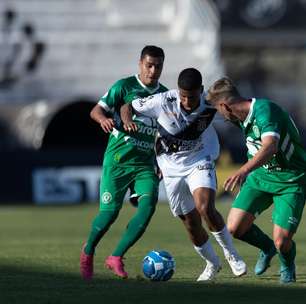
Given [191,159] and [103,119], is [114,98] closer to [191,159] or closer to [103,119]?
[103,119]

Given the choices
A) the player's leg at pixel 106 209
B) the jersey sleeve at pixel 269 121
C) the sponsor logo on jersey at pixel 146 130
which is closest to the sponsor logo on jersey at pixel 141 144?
the sponsor logo on jersey at pixel 146 130

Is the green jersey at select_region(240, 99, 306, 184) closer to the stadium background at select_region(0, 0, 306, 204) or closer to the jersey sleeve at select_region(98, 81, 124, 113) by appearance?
the jersey sleeve at select_region(98, 81, 124, 113)

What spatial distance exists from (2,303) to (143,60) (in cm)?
311

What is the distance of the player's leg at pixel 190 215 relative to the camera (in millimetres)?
10347

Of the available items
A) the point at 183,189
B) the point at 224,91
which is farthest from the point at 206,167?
the point at 224,91

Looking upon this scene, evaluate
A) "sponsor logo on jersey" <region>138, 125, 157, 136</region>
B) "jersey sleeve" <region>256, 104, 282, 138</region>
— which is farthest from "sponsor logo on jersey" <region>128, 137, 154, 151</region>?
"jersey sleeve" <region>256, 104, 282, 138</region>

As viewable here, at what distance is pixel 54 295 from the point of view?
8.91 meters

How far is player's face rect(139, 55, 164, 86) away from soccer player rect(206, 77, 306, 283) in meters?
0.91

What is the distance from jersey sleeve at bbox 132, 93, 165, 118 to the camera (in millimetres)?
10211

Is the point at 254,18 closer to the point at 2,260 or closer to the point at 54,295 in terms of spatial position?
the point at 2,260

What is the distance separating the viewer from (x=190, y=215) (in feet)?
34.1

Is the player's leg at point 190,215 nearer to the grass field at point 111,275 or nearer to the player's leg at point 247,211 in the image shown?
the grass field at point 111,275

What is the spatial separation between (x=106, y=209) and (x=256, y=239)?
1487 millimetres

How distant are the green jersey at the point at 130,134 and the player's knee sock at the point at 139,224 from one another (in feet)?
1.48
